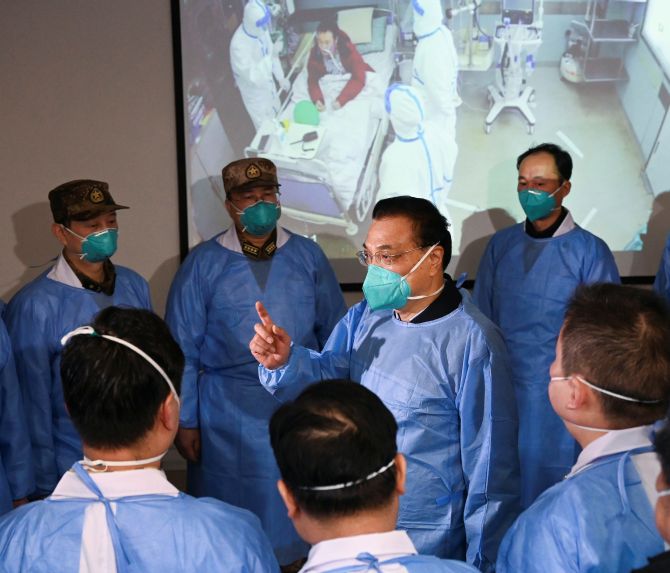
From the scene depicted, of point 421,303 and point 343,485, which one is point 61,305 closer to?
point 421,303

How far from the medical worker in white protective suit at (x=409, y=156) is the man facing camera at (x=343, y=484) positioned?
2682mm

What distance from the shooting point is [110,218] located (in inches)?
112

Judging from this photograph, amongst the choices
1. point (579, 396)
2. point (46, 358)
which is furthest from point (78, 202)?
point (579, 396)

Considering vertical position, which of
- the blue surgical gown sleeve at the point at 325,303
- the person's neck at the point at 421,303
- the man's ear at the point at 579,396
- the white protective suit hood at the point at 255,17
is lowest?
the blue surgical gown sleeve at the point at 325,303

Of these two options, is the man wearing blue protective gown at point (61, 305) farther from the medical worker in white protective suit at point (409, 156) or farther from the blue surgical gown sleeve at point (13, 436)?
the medical worker in white protective suit at point (409, 156)

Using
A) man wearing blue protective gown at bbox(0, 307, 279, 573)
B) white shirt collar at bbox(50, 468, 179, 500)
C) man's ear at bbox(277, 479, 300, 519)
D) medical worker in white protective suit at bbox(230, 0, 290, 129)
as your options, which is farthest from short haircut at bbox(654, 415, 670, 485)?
medical worker in white protective suit at bbox(230, 0, 290, 129)

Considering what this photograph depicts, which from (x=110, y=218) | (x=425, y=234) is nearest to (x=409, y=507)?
(x=425, y=234)

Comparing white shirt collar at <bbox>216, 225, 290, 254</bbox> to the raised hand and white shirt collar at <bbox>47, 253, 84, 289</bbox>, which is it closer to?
white shirt collar at <bbox>47, 253, 84, 289</bbox>

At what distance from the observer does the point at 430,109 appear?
3771mm

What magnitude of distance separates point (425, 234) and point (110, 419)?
101cm

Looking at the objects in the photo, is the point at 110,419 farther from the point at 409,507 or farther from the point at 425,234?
the point at 425,234

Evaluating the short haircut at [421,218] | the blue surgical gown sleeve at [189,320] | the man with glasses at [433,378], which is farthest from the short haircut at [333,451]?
the blue surgical gown sleeve at [189,320]

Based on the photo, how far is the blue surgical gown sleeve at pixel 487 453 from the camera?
191 centimetres

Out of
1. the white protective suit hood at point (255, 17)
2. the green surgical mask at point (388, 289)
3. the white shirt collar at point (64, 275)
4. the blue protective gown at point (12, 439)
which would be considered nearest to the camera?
the green surgical mask at point (388, 289)
